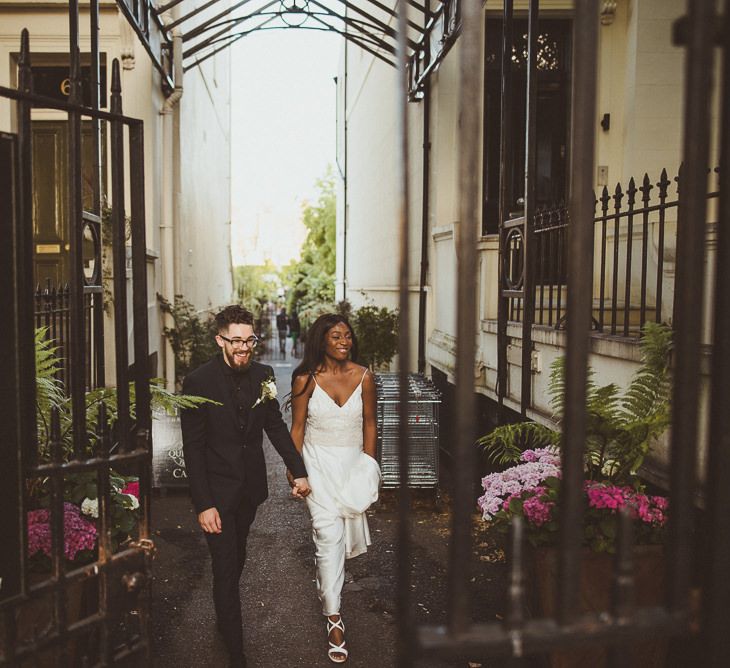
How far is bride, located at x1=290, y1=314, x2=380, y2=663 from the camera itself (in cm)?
443

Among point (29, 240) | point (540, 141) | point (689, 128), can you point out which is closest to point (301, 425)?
point (29, 240)

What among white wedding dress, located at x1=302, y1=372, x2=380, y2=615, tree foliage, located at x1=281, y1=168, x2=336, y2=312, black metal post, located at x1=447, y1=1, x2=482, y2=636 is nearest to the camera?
black metal post, located at x1=447, y1=1, x2=482, y2=636

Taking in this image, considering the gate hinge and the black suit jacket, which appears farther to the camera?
the black suit jacket

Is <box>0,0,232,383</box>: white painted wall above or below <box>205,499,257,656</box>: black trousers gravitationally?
above

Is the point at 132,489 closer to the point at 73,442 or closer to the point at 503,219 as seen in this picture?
the point at 73,442

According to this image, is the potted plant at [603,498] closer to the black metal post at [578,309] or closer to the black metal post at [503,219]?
the black metal post at [578,309]

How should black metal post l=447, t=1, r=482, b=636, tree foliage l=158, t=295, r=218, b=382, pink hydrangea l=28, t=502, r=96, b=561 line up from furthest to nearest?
tree foliage l=158, t=295, r=218, b=382 → pink hydrangea l=28, t=502, r=96, b=561 → black metal post l=447, t=1, r=482, b=636

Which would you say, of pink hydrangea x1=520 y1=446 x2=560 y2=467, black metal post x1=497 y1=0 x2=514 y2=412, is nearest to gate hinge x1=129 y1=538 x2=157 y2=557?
pink hydrangea x1=520 y1=446 x2=560 y2=467

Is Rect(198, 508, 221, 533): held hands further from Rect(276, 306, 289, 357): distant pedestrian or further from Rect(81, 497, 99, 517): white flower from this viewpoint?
Rect(276, 306, 289, 357): distant pedestrian

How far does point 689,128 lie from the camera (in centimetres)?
169

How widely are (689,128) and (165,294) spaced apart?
10226 millimetres

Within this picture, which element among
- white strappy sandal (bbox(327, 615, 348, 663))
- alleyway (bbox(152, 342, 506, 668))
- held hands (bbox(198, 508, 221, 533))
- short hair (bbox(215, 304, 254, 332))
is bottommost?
alleyway (bbox(152, 342, 506, 668))

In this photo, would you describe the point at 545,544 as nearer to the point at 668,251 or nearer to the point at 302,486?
the point at 302,486

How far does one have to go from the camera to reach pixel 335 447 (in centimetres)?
472
